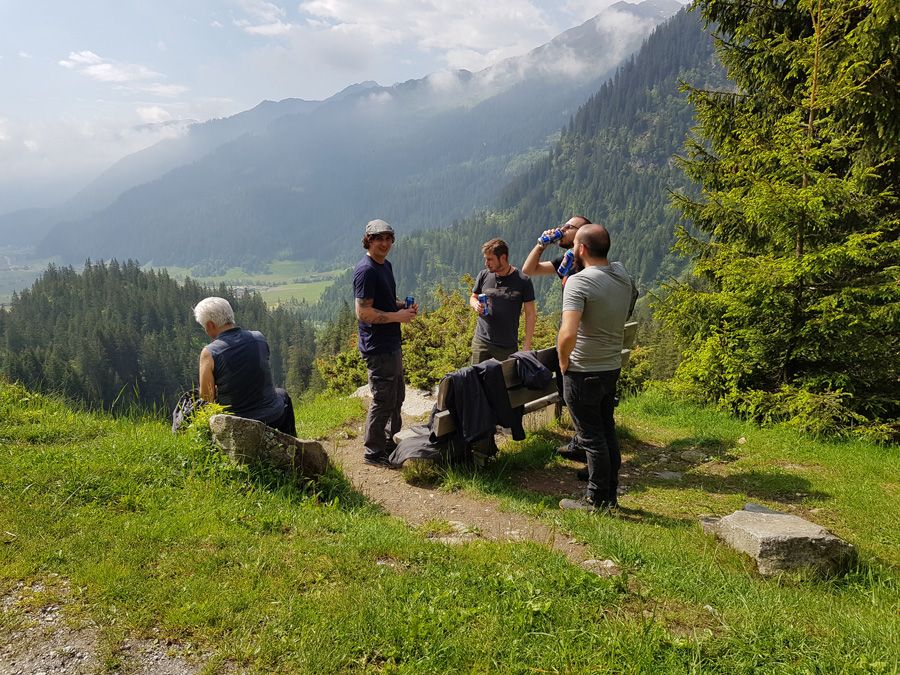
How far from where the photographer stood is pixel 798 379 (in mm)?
7625

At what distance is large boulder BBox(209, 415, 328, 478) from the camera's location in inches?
187

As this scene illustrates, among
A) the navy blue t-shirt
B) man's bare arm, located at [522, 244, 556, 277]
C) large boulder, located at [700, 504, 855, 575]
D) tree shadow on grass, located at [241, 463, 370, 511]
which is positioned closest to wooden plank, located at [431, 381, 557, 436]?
tree shadow on grass, located at [241, 463, 370, 511]

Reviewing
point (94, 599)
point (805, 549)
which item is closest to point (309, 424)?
point (94, 599)

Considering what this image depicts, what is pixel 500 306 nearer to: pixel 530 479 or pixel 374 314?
pixel 374 314

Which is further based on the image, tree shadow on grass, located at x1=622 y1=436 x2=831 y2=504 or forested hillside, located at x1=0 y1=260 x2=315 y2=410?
forested hillside, located at x1=0 y1=260 x2=315 y2=410

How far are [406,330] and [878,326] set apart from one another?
11.2m

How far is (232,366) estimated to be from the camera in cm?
546

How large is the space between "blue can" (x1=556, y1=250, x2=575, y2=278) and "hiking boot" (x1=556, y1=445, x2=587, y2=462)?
2.16 m

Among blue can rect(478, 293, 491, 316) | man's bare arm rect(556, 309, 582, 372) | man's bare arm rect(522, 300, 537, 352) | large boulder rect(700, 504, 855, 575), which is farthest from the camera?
man's bare arm rect(522, 300, 537, 352)

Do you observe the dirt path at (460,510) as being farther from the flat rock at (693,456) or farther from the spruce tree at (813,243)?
the spruce tree at (813,243)

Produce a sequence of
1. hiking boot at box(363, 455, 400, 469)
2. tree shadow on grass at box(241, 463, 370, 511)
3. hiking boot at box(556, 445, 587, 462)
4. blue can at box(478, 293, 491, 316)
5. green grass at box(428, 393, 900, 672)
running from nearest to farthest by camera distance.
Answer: green grass at box(428, 393, 900, 672) → tree shadow on grass at box(241, 463, 370, 511) → hiking boot at box(556, 445, 587, 462) → hiking boot at box(363, 455, 400, 469) → blue can at box(478, 293, 491, 316)

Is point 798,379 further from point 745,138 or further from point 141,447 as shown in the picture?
point 141,447

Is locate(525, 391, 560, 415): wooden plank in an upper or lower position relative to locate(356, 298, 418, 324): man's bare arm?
lower

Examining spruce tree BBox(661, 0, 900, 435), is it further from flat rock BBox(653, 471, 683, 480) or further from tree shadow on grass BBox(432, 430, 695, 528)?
tree shadow on grass BBox(432, 430, 695, 528)
